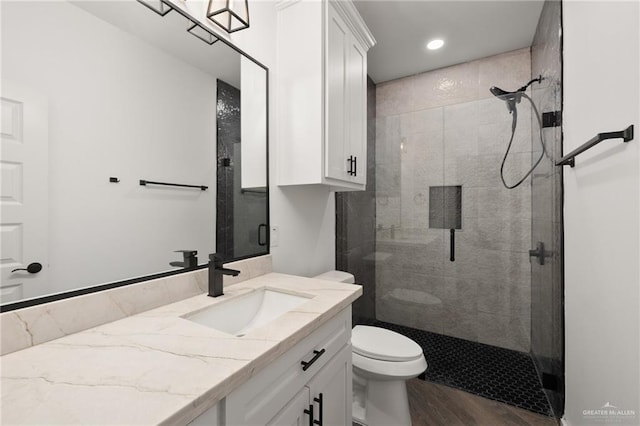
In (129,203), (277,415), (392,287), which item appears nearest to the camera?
(277,415)

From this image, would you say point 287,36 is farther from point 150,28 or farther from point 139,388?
point 139,388

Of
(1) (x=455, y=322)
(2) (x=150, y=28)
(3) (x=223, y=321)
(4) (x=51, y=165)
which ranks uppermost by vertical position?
(2) (x=150, y=28)

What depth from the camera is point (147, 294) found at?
3.13ft

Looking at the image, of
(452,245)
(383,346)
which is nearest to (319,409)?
(383,346)

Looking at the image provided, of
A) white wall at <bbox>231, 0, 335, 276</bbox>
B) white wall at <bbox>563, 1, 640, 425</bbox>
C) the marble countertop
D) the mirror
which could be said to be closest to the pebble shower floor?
white wall at <bbox>563, 1, 640, 425</bbox>

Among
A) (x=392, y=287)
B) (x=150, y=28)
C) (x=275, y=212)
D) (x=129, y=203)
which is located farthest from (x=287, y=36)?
(x=392, y=287)

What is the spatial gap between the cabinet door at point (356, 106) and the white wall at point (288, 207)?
0.31 metres

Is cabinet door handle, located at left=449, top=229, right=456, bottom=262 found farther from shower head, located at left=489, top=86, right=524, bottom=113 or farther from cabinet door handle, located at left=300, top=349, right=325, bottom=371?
cabinet door handle, located at left=300, top=349, right=325, bottom=371

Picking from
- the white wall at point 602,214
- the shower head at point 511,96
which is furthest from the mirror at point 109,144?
the shower head at point 511,96

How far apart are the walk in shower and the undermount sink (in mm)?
1056

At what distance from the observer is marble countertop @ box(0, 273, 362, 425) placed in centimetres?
47

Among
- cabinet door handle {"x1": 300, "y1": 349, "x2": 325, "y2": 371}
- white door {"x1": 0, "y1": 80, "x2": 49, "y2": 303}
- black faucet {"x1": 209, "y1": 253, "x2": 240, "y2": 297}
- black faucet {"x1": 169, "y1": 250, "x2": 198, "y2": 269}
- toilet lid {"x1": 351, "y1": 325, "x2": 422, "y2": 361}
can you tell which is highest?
white door {"x1": 0, "y1": 80, "x2": 49, "y2": 303}

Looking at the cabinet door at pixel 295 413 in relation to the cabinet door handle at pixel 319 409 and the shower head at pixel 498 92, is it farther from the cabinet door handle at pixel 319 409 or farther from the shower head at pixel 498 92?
the shower head at pixel 498 92

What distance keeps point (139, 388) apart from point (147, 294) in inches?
19.7
